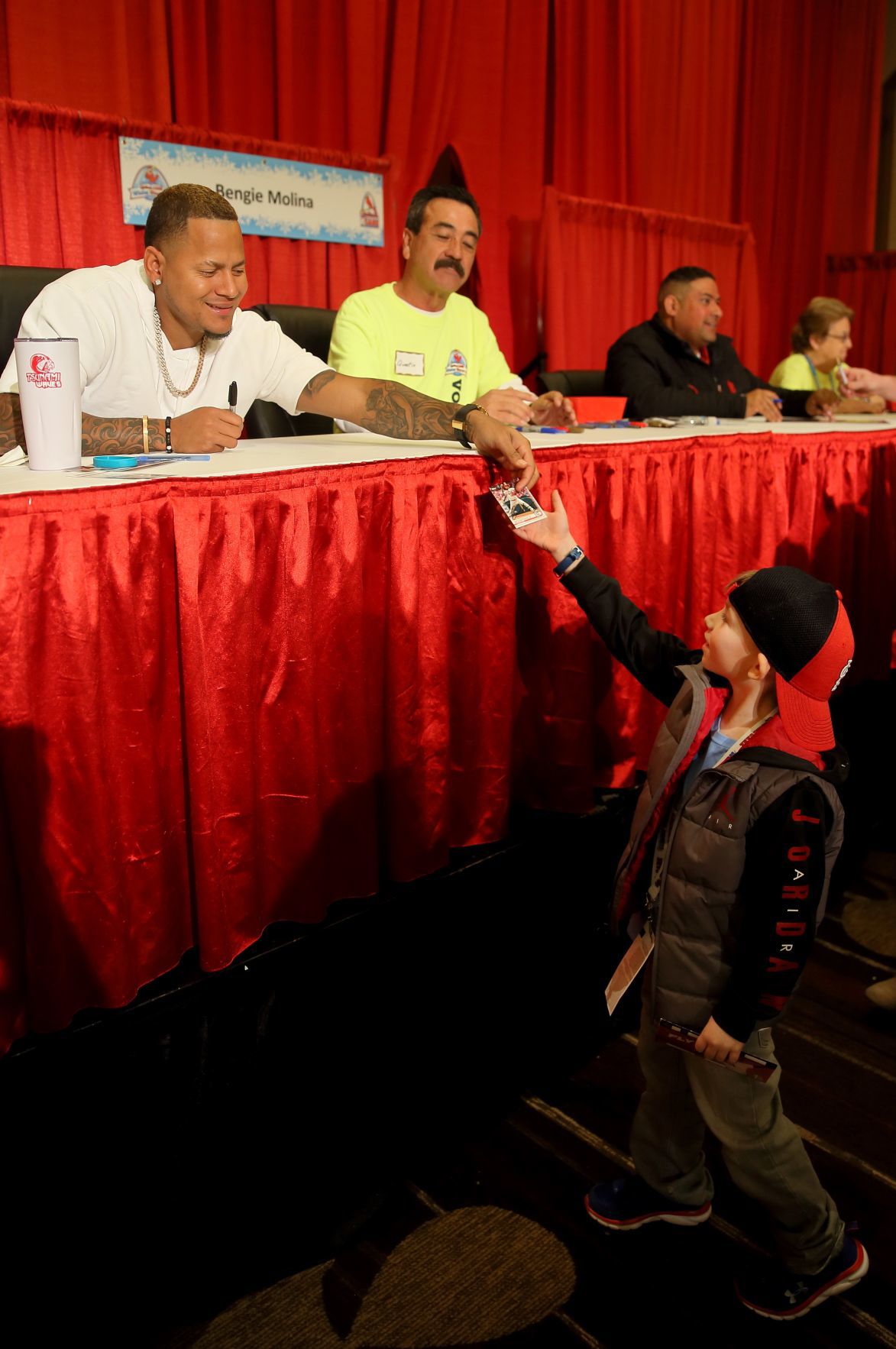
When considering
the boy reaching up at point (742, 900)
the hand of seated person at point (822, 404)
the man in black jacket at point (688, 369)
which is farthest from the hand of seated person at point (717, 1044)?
the hand of seated person at point (822, 404)

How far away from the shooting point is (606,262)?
4324mm

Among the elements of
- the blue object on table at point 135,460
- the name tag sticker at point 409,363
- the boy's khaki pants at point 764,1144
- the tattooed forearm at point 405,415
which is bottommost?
the boy's khaki pants at point 764,1144

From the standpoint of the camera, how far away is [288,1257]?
1.22 metres

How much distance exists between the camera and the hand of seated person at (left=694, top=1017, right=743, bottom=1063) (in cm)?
108

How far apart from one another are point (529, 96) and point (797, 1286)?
4083 millimetres

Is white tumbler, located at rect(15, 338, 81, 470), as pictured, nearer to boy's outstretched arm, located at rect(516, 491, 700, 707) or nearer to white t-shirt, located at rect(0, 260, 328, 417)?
white t-shirt, located at rect(0, 260, 328, 417)

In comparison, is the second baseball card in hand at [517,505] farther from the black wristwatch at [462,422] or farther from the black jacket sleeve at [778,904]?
the black jacket sleeve at [778,904]

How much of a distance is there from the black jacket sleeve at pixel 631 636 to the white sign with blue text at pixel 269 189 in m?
2.15

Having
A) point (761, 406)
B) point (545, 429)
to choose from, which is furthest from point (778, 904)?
point (761, 406)

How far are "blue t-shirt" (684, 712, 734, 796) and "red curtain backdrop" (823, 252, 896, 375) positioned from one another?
5.19 metres

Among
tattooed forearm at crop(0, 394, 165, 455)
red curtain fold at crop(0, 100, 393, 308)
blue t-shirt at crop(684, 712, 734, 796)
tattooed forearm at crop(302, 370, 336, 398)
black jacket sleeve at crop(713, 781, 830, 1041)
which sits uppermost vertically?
red curtain fold at crop(0, 100, 393, 308)

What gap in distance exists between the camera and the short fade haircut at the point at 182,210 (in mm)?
1543

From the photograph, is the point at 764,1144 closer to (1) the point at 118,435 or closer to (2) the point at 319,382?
(1) the point at 118,435

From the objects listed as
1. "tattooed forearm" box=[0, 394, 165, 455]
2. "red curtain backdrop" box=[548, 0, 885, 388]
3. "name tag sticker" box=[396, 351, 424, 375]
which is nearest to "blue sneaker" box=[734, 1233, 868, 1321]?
"tattooed forearm" box=[0, 394, 165, 455]
